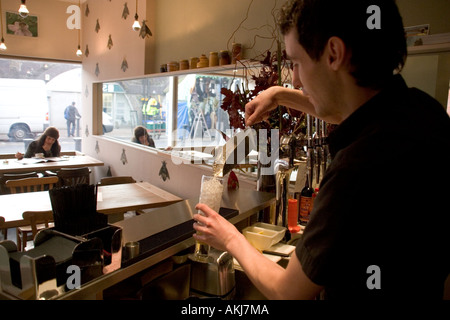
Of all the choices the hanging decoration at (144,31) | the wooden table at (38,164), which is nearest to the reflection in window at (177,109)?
the hanging decoration at (144,31)

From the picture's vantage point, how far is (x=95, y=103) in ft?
21.0

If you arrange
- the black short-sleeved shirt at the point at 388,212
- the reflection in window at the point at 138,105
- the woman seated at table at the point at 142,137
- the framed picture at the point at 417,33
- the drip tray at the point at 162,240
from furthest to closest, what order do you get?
the woman seated at table at the point at 142,137 < the reflection in window at the point at 138,105 < the framed picture at the point at 417,33 < the drip tray at the point at 162,240 < the black short-sleeved shirt at the point at 388,212

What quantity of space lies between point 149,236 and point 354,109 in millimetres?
719

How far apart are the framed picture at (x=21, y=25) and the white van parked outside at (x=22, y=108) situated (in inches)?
43.4

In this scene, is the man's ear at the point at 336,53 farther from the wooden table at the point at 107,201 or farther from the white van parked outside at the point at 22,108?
the white van parked outside at the point at 22,108

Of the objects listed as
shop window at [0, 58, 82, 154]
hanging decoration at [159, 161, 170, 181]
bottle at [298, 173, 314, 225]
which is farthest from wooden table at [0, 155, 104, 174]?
bottle at [298, 173, 314, 225]

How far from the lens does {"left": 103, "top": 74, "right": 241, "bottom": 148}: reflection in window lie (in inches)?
149

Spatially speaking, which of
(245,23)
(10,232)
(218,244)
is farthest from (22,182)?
(218,244)

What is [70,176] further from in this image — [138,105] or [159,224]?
[159,224]

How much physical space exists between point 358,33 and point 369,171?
0.28m

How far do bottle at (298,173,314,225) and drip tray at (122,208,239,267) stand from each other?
62cm

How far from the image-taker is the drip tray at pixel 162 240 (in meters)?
0.97

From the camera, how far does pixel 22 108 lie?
24.0ft
